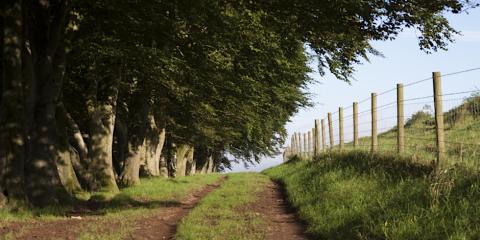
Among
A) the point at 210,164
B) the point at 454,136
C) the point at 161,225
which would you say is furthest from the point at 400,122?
the point at 210,164

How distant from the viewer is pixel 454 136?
35.4 feet

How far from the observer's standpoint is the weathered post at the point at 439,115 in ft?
32.5

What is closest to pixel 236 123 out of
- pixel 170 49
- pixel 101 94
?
pixel 101 94

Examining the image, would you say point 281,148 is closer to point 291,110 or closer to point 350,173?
point 291,110

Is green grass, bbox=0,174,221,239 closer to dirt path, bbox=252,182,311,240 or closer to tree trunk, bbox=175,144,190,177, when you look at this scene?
dirt path, bbox=252,182,311,240

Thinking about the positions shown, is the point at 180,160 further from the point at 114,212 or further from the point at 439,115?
the point at 439,115

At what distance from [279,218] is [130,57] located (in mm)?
7007

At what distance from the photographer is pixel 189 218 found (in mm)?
11422

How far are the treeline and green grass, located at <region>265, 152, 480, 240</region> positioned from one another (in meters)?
3.43

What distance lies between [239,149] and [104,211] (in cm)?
4680

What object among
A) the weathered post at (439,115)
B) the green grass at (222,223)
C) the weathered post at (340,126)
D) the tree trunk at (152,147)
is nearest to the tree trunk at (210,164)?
the tree trunk at (152,147)

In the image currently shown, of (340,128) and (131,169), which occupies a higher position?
(340,128)

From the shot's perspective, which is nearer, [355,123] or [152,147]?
[355,123]

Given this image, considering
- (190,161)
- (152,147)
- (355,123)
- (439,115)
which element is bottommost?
(190,161)
